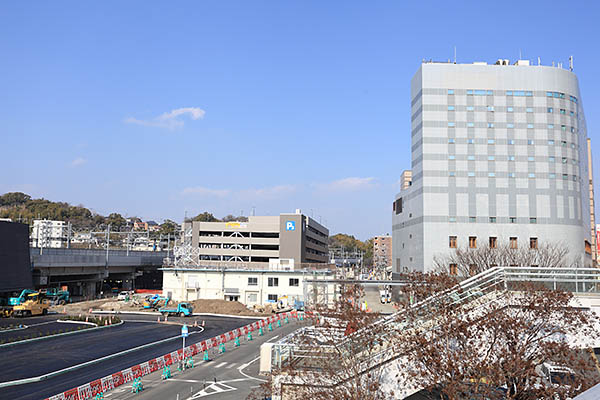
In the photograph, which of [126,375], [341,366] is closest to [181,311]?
[126,375]

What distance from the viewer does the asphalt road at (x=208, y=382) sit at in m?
27.3

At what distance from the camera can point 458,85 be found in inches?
2650

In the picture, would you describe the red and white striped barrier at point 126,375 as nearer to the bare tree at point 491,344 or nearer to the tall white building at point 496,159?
the bare tree at point 491,344

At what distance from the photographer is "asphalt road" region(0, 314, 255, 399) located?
2983 centimetres

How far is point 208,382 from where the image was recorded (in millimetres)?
30406

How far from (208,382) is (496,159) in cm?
5251

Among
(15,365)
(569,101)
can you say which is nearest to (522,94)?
(569,101)

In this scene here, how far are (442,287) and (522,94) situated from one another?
194 ft

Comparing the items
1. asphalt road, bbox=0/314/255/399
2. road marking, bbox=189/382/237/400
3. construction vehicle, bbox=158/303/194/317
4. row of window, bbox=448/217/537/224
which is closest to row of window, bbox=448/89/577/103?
row of window, bbox=448/217/537/224

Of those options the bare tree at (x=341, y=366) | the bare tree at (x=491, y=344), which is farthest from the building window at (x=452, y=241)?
the bare tree at (x=341, y=366)

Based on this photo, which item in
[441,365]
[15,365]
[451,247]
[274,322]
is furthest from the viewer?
[451,247]

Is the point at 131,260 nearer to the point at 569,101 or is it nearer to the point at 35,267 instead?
the point at 35,267

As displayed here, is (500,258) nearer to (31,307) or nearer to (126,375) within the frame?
(126,375)

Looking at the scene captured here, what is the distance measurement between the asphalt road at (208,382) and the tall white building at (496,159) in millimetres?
37004
